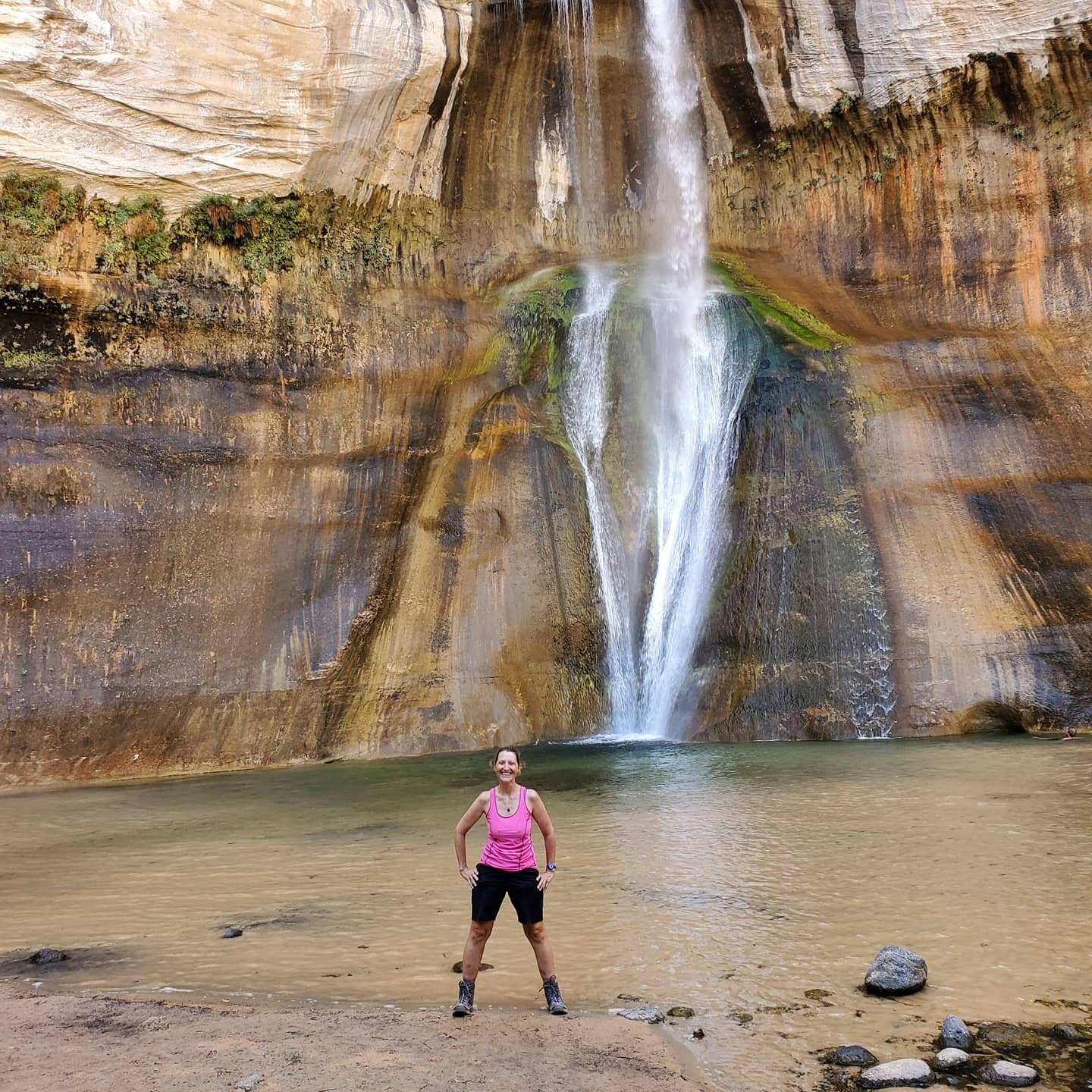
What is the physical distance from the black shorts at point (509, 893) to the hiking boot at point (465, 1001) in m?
0.25

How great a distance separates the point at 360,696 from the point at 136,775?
295 cm

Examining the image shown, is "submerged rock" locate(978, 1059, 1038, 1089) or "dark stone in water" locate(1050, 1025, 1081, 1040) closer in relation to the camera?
"submerged rock" locate(978, 1059, 1038, 1089)

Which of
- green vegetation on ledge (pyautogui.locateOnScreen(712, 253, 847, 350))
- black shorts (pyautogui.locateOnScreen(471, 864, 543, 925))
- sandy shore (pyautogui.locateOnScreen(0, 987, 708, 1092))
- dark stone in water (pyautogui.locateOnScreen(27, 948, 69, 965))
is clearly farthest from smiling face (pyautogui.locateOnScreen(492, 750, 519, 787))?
green vegetation on ledge (pyautogui.locateOnScreen(712, 253, 847, 350))

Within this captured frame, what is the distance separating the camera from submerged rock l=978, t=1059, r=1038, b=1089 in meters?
3.33

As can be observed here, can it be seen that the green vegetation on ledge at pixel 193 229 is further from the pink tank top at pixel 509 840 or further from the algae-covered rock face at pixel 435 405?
the pink tank top at pixel 509 840

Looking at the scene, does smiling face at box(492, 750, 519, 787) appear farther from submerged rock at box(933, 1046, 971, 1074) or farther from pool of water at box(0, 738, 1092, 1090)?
submerged rock at box(933, 1046, 971, 1074)

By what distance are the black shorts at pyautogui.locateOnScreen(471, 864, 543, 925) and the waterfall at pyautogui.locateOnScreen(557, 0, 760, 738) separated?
994 cm

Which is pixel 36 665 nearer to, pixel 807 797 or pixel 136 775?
pixel 136 775

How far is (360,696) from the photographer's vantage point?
14.0m

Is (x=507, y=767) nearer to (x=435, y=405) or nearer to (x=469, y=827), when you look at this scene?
(x=469, y=827)

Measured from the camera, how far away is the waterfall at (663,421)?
1491cm

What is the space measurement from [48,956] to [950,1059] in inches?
164

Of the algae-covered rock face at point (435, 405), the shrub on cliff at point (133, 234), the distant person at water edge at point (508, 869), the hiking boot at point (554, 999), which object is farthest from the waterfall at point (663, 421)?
the hiking boot at point (554, 999)

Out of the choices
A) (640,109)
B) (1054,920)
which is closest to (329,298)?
(640,109)
